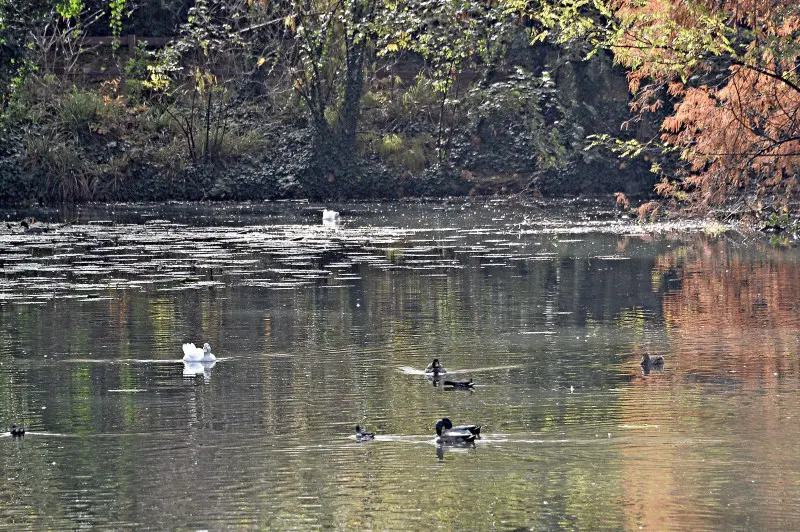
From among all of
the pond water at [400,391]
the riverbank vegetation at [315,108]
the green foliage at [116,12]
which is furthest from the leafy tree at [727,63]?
the riverbank vegetation at [315,108]

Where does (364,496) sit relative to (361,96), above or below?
below

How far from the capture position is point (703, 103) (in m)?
24.6

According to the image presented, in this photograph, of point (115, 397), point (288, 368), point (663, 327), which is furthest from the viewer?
point (663, 327)

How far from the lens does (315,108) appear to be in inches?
1900

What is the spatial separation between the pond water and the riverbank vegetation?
56.3 feet

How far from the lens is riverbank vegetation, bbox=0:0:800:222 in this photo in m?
45.6

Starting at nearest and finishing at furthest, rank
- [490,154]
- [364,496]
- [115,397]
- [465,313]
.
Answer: [364,496], [115,397], [465,313], [490,154]

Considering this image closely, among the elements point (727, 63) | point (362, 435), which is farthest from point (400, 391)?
point (727, 63)

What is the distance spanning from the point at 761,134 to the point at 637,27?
2.46 m

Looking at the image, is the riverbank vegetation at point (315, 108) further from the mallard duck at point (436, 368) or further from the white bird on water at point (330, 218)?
the mallard duck at point (436, 368)

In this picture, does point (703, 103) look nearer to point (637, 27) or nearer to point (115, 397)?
point (637, 27)

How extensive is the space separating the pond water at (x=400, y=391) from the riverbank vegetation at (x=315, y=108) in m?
17.1

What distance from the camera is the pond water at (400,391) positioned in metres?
10.5

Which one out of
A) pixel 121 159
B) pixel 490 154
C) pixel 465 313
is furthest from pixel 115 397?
pixel 490 154
